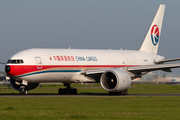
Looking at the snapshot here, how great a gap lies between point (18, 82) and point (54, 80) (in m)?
3.53

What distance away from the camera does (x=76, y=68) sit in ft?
116

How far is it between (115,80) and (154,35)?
13.8 metres

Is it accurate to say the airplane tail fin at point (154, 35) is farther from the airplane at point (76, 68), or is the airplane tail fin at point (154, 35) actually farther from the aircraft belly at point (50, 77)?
the aircraft belly at point (50, 77)

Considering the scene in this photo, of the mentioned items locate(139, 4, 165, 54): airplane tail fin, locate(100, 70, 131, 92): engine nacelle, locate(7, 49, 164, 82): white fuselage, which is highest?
locate(139, 4, 165, 54): airplane tail fin

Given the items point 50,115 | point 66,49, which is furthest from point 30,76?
point 50,115

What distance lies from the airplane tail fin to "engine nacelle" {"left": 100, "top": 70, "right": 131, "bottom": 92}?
1165 centimetres

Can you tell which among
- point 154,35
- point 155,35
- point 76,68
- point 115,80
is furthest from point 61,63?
point 155,35

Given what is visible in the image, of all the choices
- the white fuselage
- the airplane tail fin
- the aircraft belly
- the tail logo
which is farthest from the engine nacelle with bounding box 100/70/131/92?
the tail logo

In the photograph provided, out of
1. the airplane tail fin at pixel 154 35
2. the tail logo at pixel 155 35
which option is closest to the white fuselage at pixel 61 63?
the airplane tail fin at pixel 154 35

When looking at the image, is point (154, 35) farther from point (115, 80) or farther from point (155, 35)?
point (115, 80)

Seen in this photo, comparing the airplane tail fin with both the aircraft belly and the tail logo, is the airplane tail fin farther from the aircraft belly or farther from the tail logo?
the aircraft belly

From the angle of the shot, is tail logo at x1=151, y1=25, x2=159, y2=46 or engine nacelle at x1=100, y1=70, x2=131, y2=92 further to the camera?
tail logo at x1=151, y1=25, x2=159, y2=46

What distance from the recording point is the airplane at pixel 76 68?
32594mm

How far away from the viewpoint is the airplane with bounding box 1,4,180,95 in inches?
1283
